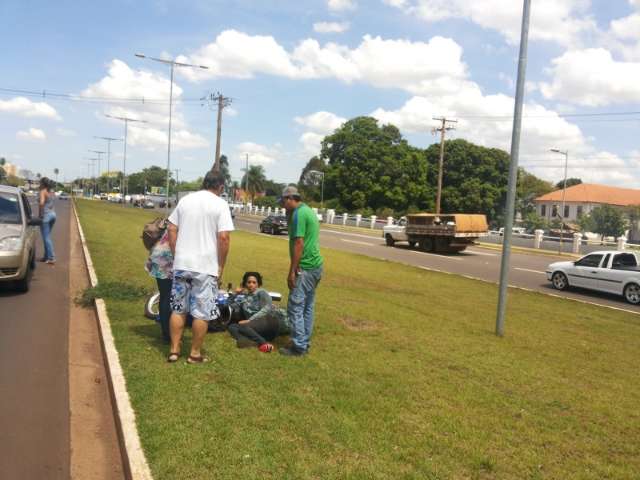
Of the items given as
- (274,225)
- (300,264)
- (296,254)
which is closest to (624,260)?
(300,264)

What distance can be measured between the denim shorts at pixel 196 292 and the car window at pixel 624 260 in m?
13.4

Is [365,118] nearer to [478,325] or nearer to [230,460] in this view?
[478,325]

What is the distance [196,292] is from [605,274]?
13464mm

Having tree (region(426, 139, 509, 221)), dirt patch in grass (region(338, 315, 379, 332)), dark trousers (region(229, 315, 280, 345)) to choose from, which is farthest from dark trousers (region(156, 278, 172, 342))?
tree (region(426, 139, 509, 221))

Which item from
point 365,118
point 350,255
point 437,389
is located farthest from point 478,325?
point 365,118

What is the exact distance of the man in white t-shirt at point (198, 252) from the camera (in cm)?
522

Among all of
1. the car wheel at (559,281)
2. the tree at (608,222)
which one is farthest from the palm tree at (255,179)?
the car wheel at (559,281)

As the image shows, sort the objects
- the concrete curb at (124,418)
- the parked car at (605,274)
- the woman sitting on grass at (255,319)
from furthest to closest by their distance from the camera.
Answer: the parked car at (605,274) → the woman sitting on grass at (255,319) → the concrete curb at (124,418)

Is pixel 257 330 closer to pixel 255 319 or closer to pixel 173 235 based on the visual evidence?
pixel 255 319

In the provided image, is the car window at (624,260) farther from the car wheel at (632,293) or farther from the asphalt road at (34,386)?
the asphalt road at (34,386)

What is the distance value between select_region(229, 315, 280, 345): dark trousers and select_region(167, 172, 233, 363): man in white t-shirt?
949 mm

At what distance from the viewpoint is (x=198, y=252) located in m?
5.22

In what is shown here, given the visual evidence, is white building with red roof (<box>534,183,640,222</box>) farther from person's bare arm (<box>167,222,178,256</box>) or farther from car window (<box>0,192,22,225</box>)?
person's bare arm (<box>167,222,178,256</box>)

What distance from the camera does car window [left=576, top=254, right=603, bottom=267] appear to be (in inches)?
632
